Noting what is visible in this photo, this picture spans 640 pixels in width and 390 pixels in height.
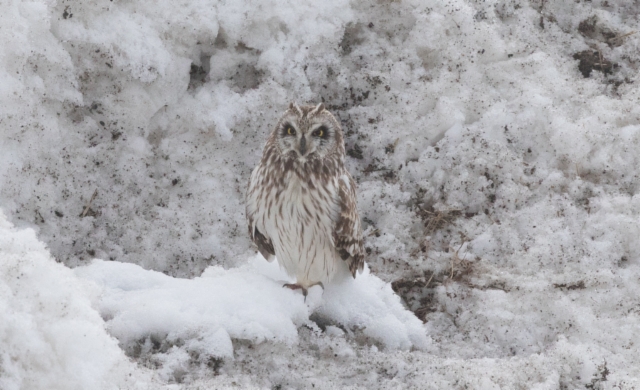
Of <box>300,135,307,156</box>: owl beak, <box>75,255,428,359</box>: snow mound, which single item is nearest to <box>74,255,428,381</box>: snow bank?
<box>75,255,428,359</box>: snow mound

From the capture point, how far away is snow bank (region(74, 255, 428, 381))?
9.92ft

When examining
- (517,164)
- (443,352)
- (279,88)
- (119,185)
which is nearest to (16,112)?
(119,185)

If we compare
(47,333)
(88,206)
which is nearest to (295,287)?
(88,206)

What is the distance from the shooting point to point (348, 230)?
3785 millimetres

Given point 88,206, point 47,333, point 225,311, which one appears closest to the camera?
point 47,333

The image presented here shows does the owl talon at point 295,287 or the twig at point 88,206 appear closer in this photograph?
the owl talon at point 295,287

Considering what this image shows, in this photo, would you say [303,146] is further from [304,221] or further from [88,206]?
[88,206]

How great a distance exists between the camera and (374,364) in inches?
129

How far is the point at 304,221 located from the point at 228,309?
29.0 inches

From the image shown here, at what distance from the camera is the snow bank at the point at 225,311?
302cm

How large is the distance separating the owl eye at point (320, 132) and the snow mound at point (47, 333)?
1.58 meters

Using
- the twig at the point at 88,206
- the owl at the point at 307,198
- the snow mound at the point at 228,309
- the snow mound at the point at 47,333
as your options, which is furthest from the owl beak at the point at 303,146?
the twig at the point at 88,206

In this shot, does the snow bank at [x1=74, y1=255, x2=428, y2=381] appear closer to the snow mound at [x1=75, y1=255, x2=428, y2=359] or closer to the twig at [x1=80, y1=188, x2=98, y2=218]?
the snow mound at [x1=75, y1=255, x2=428, y2=359]

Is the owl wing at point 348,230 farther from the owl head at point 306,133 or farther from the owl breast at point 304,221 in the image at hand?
the owl head at point 306,133
